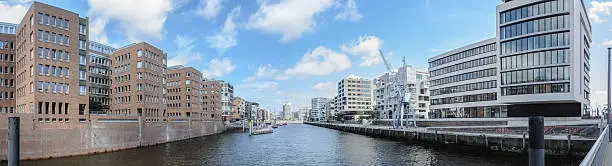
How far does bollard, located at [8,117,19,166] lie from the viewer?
28.2 ft

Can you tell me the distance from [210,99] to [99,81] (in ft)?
230

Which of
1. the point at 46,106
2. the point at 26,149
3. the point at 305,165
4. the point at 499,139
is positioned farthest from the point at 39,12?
the point at 499,139

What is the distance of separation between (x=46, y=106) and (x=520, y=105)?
299 ft

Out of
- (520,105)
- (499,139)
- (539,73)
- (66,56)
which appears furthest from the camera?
(520,105)

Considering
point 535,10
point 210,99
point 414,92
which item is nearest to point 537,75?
point 535,10

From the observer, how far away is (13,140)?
28.2 feet

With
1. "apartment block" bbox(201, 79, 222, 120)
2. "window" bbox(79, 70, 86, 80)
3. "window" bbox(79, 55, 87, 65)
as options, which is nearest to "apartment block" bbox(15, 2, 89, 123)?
"window" bbox(79, 70, 86, 80)

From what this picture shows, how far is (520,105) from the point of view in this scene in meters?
80.9

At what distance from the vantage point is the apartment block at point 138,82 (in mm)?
78812

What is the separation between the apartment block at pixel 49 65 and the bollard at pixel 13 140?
52307 mm

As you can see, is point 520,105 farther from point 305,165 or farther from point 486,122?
point 305,165

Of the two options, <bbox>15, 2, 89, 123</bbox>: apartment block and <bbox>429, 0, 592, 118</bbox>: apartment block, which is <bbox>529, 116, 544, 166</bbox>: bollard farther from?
<bbox>429, 0, 592, 118</bbox>: apartment block

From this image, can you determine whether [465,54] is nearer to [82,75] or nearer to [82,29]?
[82,29]

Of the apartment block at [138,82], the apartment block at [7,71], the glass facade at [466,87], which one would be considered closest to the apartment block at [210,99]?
the apartment block at [138,82]
